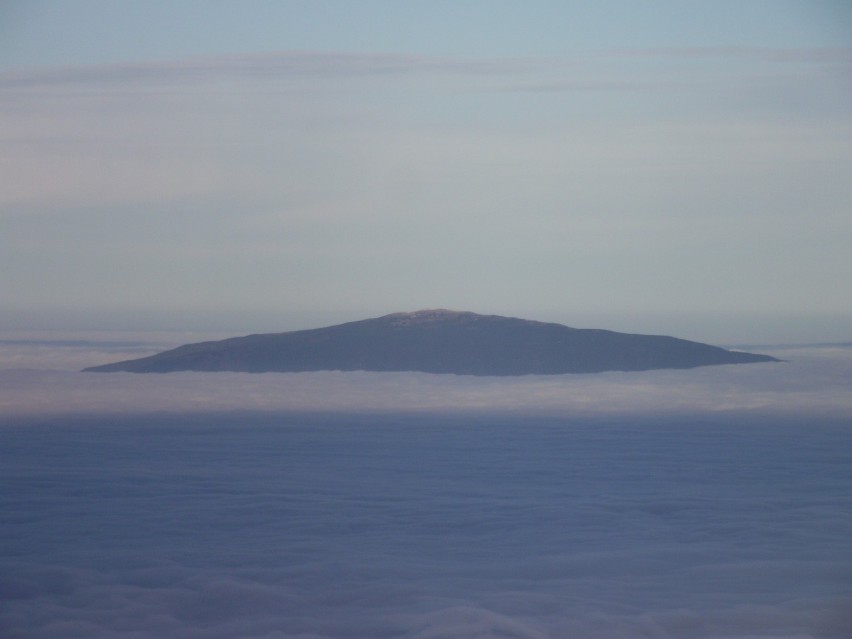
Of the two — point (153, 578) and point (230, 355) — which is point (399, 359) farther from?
point (153, 578)

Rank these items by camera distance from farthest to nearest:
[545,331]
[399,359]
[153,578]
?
[545,331] < [399,359] < [153,578]

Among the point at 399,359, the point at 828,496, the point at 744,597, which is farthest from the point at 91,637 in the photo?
the point at 399,359

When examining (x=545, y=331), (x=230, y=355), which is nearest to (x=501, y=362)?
(x=545, y=331)

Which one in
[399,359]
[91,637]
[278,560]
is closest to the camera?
[91,637]

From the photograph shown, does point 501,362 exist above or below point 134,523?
above

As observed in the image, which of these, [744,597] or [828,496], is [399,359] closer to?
[828,496]

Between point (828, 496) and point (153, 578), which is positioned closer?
point (153, 578)
